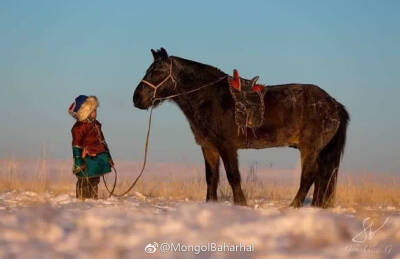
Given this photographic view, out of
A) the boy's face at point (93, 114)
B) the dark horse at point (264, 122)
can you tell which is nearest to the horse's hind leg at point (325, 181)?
the dark horse at point (264, 122)

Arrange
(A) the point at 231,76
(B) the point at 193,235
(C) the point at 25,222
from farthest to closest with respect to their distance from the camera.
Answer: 1. (A) the point at 231,76
2. (C) the point at 25,222
3. (B) the point at 193,235

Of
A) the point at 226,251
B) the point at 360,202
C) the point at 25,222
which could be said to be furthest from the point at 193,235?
the point at 360,202

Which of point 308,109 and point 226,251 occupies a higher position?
point 308,109

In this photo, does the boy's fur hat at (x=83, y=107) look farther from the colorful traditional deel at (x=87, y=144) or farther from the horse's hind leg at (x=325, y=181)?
the horse's hind leg at (x=325, y=181)

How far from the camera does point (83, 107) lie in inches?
333

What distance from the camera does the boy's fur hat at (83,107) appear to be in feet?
27.7

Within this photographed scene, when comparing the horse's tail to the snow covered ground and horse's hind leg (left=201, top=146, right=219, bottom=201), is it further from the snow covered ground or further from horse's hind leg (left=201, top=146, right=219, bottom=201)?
the snow covered ground

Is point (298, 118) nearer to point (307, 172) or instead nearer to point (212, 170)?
point (307, 172)

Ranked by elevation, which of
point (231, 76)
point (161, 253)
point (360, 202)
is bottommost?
point (360, 202)

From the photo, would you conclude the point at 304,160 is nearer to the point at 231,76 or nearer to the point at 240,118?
the point at 240,118

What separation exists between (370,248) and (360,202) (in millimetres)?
8397

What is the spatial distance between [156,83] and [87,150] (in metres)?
1.53

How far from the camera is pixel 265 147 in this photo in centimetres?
877

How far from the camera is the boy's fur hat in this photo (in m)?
8.44
